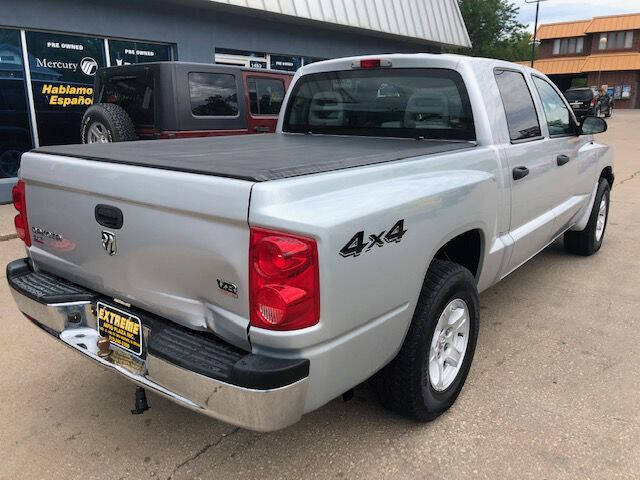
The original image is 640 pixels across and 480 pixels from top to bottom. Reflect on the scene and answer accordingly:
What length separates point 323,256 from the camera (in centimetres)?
186

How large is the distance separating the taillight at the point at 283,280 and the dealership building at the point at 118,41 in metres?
7.65

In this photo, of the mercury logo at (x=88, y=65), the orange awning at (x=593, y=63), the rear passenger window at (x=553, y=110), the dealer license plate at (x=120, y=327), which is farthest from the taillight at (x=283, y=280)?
the orange awning at (x=593, y=63)

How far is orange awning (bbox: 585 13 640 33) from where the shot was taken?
147 feet

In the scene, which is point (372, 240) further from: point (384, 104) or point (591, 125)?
point (591, 125)

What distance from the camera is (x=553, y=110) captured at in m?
4.27

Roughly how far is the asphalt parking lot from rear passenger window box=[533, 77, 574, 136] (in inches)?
60.8

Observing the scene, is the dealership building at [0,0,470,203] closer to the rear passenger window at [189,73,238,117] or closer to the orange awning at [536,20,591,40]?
the rear passenger window at [189,73,238,117]

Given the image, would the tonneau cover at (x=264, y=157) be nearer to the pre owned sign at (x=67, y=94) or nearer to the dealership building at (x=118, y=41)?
the dealership building at (x=118, y=41)

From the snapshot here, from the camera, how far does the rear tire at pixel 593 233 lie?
5258 millimetres

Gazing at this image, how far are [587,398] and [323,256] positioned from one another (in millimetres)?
2004

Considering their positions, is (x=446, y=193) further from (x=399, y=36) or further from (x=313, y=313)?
(x=399, y=36)

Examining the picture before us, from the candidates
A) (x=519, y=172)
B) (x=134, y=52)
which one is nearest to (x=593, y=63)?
(x=134, y=52)

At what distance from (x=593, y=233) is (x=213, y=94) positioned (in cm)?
475

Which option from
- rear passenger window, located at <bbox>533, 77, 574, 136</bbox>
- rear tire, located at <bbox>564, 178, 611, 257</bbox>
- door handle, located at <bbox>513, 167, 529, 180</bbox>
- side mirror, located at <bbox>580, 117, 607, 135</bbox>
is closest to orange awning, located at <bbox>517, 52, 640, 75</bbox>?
rear tire, located at <bbox>564, 178, 611, 257</bbox>
